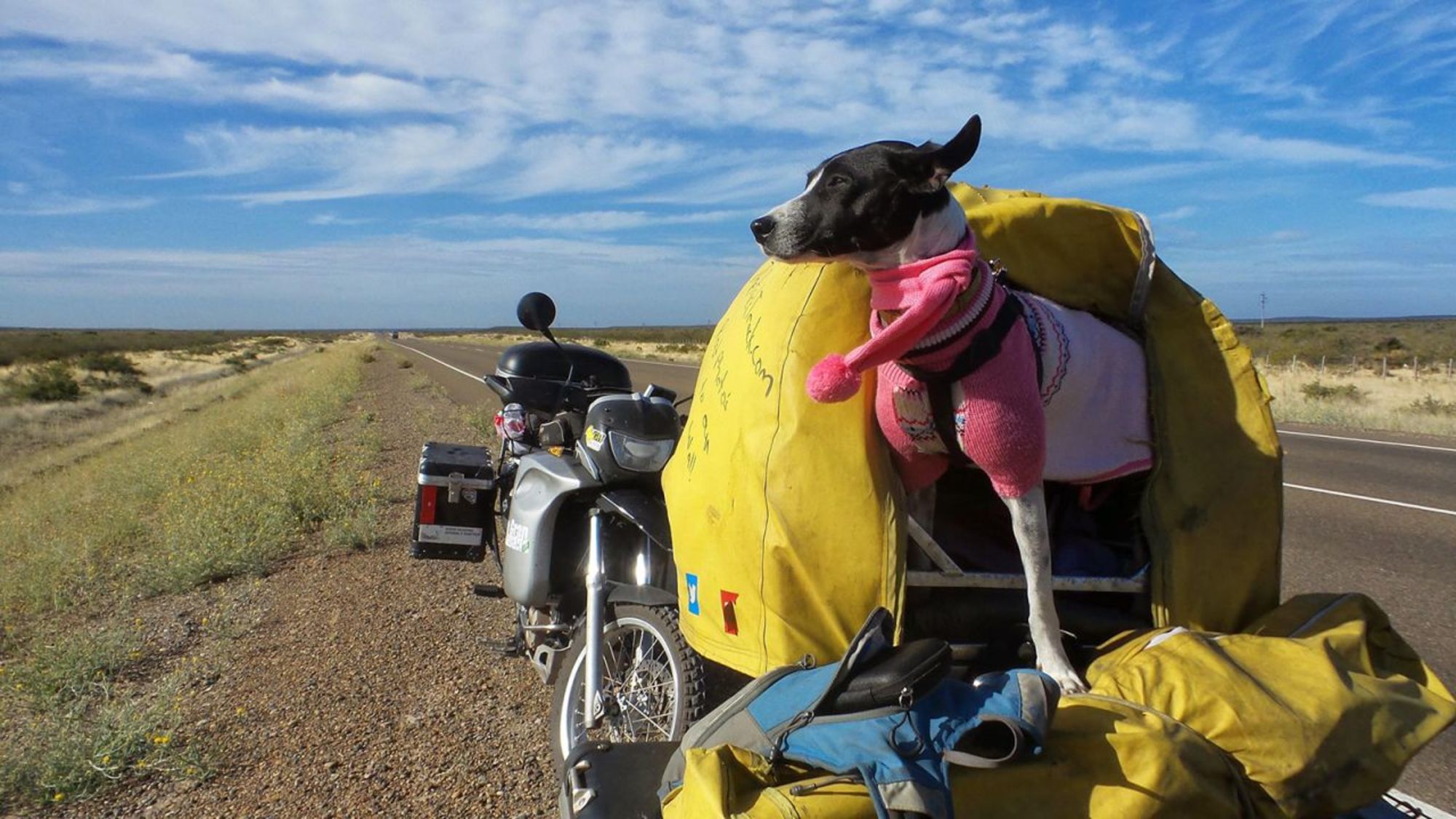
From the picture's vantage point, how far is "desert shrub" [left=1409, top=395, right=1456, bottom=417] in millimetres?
19375

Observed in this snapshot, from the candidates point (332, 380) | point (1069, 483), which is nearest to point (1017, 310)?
point (1069, 483)

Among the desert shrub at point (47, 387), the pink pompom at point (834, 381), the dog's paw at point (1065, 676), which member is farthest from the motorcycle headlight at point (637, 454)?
the desert shrub at point (47, 387)

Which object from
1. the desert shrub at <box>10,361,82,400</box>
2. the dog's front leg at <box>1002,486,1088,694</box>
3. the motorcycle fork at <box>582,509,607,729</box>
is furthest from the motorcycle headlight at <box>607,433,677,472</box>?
the desert shrub at <box>10,361,82,400</box>

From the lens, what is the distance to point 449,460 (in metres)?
4.07

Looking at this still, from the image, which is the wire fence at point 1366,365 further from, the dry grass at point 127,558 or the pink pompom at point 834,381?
the pink pompom at point 834,381

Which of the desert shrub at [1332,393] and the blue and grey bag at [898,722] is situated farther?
the desert shrub at [1332,393]

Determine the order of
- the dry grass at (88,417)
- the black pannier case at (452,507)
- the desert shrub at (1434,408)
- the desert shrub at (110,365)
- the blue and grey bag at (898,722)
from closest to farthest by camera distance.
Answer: the blue and grey bag at (898,722)
the black pannier case at (452,507)
the desert shrub at (1434,408)
the dry grass at (88,417)
the desert shrub at (110,365)

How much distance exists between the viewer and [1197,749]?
70.1 inches

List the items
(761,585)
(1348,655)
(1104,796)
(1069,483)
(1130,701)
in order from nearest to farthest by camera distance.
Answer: (1104,796), (1130,701), (1348,655), (761,585), (1069,483)

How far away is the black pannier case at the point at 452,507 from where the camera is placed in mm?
4004

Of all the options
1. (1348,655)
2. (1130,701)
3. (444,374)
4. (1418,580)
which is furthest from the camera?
(444,374)

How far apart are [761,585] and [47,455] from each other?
23522mm

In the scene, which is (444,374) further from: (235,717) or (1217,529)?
(1217,529)

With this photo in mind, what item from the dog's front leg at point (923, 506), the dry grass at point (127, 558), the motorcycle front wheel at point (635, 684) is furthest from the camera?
the dry grass at point (127, 558)
